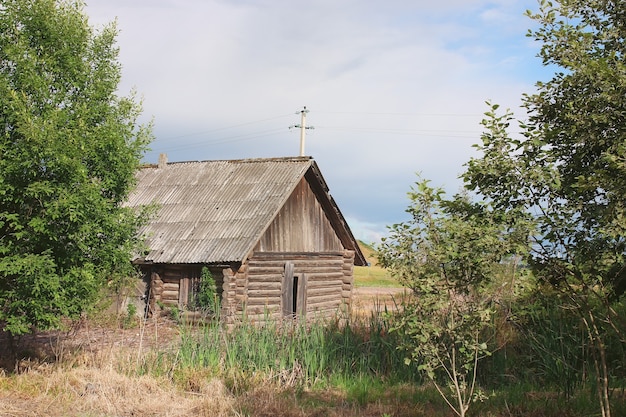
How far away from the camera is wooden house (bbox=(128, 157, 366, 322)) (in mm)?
19516

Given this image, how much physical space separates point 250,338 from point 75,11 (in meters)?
7.33

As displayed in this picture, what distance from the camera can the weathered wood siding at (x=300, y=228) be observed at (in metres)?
20.5

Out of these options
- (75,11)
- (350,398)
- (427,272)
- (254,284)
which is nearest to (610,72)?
(427,272)

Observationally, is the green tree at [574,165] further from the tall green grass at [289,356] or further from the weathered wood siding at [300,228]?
the weathered wood siding at [300,228]

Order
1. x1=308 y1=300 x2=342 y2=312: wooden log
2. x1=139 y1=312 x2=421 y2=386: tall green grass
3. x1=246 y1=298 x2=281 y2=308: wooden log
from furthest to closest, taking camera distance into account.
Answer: x1=308 y1=300 x2=342 y2=312: wooden log
x1=246 y1=298 x2=281 y2=308: wooden log
x1=139 y1=312 x2=421 y2=386: tall green grass

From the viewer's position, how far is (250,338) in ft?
39.4

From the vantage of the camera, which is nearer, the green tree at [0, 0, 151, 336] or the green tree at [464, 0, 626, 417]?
the green tree at [464, 0, 626, 417]

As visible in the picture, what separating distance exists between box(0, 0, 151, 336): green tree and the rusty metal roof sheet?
5.44 m

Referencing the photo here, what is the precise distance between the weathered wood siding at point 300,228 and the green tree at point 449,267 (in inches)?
486

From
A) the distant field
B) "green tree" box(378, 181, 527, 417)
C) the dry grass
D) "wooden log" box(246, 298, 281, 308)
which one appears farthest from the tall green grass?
the distant field

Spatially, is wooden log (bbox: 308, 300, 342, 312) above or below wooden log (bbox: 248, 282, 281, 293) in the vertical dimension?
below

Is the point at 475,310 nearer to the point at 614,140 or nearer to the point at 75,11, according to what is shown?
the point at 614,140

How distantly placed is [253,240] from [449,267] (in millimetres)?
11651

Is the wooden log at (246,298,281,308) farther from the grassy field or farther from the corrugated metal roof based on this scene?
the grassy field
